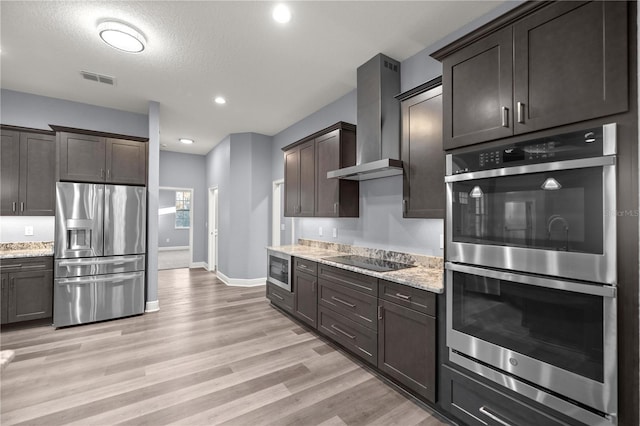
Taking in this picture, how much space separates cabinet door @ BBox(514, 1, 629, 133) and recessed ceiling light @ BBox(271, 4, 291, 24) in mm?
1669

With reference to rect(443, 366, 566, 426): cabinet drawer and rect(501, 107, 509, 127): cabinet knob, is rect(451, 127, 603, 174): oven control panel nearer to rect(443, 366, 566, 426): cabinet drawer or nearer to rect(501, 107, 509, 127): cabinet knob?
rect(501, 107, 509, 127): cabinet knob

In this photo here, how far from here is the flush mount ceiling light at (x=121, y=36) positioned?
8.42 feet

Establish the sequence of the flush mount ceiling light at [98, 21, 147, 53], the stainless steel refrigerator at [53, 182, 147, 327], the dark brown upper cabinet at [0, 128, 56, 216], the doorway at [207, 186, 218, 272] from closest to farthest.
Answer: the flush mount ceiling light at [98, 21, 147, 53]
the stainless steel refrigerator at [53, 182, 147, 327]
the dark brown upper cabinet at [0, 128, 56, 216]
the doorway at [207, 186, 218, 272]

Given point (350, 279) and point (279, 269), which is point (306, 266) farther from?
point (350, 279)

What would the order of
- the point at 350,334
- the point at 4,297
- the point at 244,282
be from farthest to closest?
the point at 244,282 → the point at 4,297 → the point at 350,334

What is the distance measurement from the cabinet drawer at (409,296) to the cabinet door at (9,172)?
16.0ft

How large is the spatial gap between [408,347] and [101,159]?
4533mm

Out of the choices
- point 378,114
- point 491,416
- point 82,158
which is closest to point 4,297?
point 82,158

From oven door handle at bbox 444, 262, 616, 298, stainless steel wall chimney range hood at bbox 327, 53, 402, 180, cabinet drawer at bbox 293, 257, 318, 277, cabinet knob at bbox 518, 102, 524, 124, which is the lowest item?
A: cabinet drawer at bbox 293, 257, 318, 277

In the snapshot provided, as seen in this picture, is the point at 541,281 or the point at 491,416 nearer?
the point at 541,281

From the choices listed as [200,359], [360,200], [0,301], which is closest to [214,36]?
[360,200]

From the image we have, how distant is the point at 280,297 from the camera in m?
4.27

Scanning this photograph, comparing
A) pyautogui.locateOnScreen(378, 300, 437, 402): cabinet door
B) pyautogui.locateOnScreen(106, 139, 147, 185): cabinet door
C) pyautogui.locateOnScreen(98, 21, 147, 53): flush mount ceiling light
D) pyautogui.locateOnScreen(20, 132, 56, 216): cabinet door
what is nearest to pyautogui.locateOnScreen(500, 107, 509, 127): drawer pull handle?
pyautogui.locateOnScreen(378, 300, 437, 402): cabinet door

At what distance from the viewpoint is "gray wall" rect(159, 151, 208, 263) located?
24.5 feet
